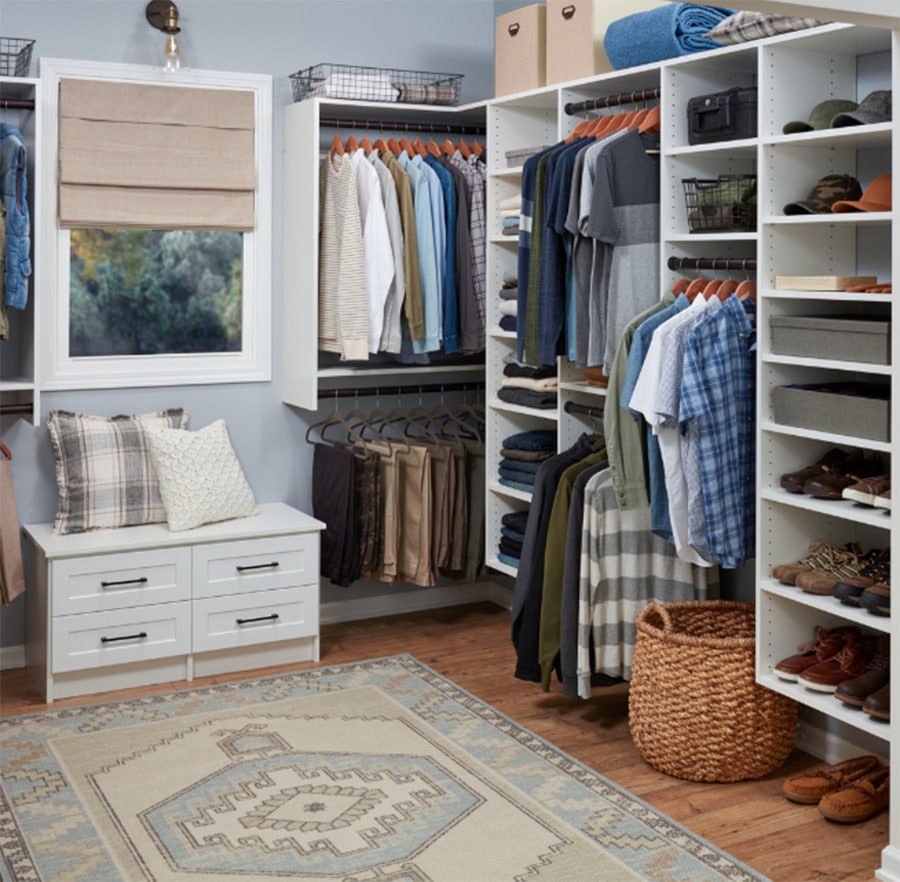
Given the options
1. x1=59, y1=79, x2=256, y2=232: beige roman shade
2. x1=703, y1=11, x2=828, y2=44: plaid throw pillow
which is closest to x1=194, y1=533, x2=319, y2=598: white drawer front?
x1=59, y1=79, x2=256, y2=232: beige roman shade

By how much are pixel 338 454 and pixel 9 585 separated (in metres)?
1.29

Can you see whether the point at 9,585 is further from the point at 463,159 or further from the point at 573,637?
the point at 463,159

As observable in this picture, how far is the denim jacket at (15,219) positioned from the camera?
4133 mm

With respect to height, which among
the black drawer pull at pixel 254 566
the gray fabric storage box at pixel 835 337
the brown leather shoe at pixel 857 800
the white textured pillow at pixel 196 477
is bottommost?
the brown leather shoe at pixel 857 800

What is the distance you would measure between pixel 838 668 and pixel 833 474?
0.51m

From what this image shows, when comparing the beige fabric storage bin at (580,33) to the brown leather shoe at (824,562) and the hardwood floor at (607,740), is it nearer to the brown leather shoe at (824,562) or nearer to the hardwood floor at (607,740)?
the brown leather shoe at (824,562)

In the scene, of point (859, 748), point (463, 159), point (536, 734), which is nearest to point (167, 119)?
point (463, 159)

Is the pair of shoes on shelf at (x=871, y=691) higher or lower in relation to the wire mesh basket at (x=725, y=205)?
lower

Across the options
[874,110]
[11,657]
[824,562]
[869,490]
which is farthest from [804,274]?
[11,657]

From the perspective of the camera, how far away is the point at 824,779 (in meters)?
3.41

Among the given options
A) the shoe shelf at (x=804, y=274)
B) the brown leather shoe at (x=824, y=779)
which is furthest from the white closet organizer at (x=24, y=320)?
the brown leather shoe at (x=824, y=779)

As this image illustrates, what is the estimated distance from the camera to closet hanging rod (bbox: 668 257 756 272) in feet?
11.7

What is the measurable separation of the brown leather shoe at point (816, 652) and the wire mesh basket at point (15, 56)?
305 centimetres

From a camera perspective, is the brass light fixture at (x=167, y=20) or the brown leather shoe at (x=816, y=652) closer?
the brown leather shoe at (x=816, y=652)
